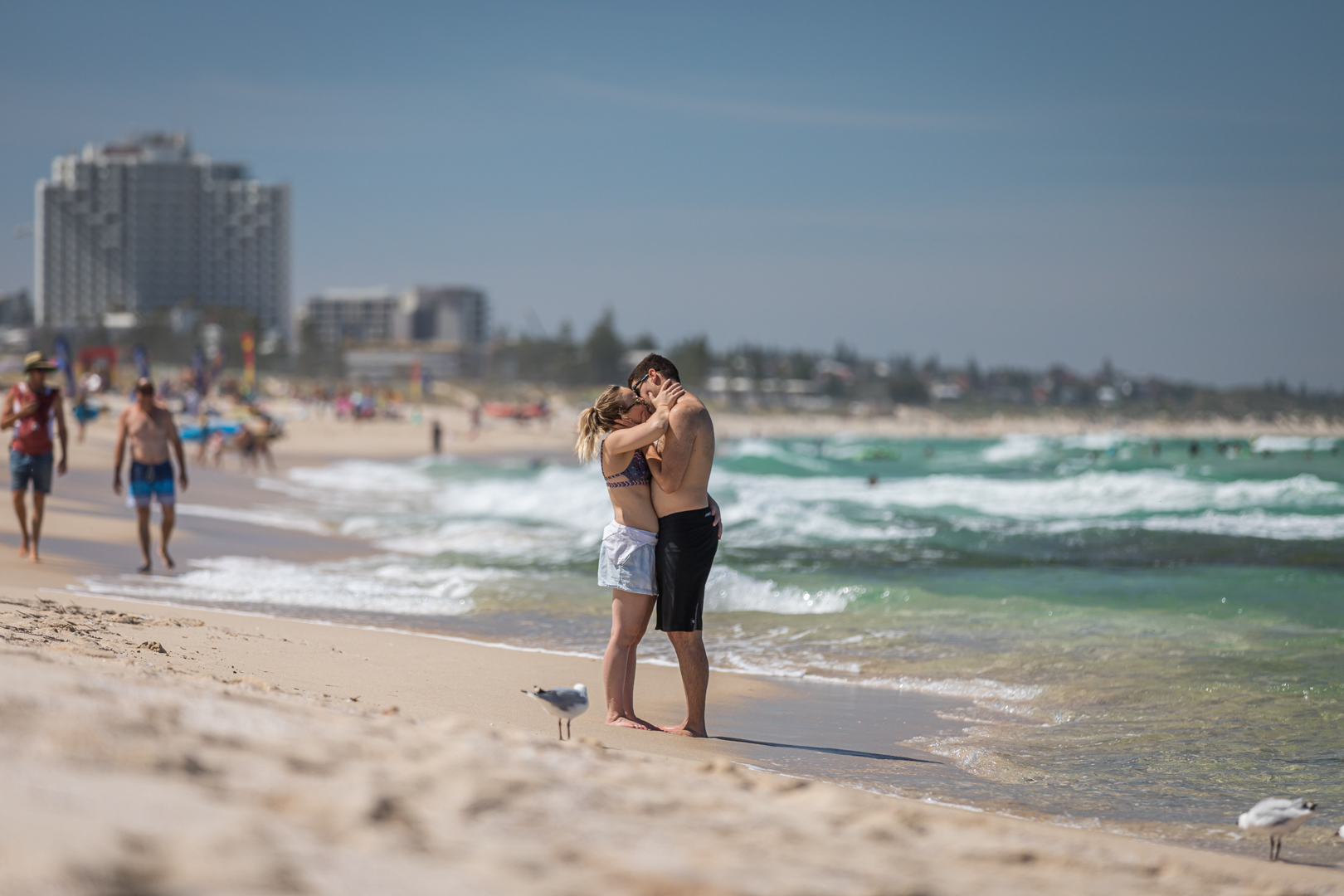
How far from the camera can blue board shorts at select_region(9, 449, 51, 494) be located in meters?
9.30

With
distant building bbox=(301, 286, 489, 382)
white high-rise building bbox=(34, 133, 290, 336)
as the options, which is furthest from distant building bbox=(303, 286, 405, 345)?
white high-rise building bbox=(34, 133, 290, 336)

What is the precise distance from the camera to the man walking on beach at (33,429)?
9.26m

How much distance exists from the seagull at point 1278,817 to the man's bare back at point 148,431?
8632 mm

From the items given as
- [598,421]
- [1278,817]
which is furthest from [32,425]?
[1278,817]

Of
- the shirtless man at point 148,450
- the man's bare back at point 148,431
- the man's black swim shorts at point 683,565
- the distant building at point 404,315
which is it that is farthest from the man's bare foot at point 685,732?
Result: the distant building at point 404,315

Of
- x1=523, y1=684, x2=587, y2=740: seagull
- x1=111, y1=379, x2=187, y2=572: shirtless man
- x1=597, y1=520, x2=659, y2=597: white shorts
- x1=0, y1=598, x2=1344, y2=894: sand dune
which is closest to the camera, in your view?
x1=0, y1=598, x2=1344, y2=894: sand dune

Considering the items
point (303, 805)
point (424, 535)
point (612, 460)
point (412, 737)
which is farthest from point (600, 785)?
point (424, 535)

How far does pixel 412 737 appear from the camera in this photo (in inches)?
123

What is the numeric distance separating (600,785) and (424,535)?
531 inches

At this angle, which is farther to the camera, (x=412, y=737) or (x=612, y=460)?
(x=612, y=460)

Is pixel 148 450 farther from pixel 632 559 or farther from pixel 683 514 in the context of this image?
pixel 683 514

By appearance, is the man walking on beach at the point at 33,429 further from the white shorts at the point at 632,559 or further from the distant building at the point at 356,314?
the distant building at the point at 356,314

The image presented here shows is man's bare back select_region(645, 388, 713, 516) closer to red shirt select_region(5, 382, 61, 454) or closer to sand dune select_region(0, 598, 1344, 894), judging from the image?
sand dune select_region(0, 598, 1344, 894)

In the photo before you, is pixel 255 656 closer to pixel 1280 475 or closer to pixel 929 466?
pixel 1280 475
